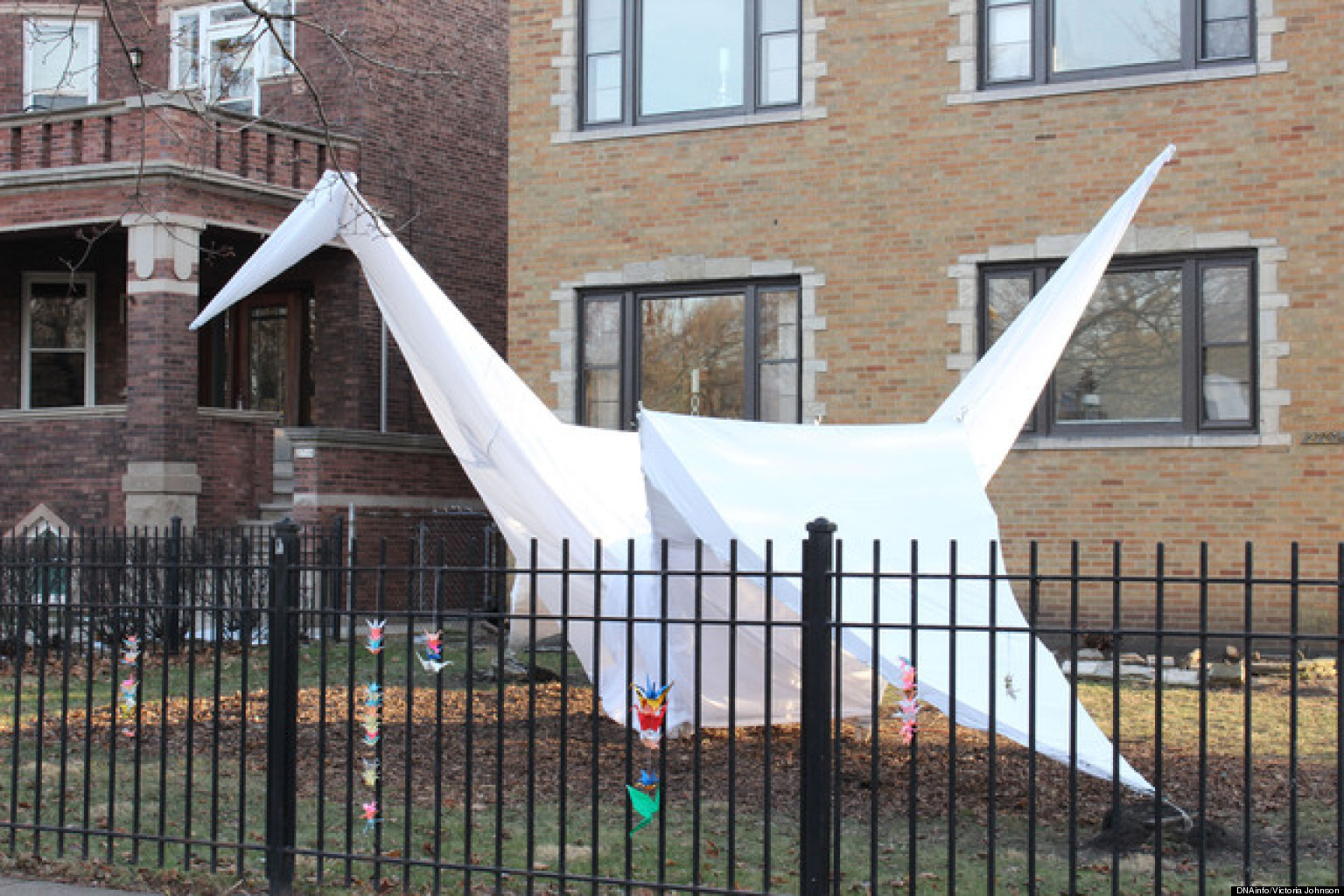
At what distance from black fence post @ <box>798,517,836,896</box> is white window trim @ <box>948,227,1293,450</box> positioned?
9147 mm

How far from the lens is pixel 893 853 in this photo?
275 inches

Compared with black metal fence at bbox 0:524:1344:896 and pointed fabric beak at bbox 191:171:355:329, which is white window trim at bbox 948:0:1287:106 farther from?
pointed fabric beak at bbox 191:171:355:329

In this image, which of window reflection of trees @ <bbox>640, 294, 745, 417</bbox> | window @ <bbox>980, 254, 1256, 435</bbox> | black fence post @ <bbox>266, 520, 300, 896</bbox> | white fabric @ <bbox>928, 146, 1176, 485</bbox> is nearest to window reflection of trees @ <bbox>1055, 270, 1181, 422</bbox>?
window @ <bbox>980, 254, 1256, 435</bbox>

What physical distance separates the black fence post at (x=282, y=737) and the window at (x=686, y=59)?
1040 cm

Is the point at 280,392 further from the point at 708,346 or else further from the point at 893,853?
the point at 893,853

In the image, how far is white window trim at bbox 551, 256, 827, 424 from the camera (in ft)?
49.6

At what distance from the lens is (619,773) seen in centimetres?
891

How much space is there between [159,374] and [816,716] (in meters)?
13.0

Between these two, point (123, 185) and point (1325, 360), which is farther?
point (123, 185)

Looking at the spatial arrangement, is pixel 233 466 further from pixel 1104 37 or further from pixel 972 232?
pixel 1104 37

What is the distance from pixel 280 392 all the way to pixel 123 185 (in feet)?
16.0

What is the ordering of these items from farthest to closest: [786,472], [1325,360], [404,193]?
1. [404,193]
2. [1325,360]
3. [786,472]

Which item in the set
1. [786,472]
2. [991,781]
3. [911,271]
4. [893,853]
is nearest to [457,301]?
[911,271]

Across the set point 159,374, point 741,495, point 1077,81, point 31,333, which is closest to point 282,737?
point 741,495
